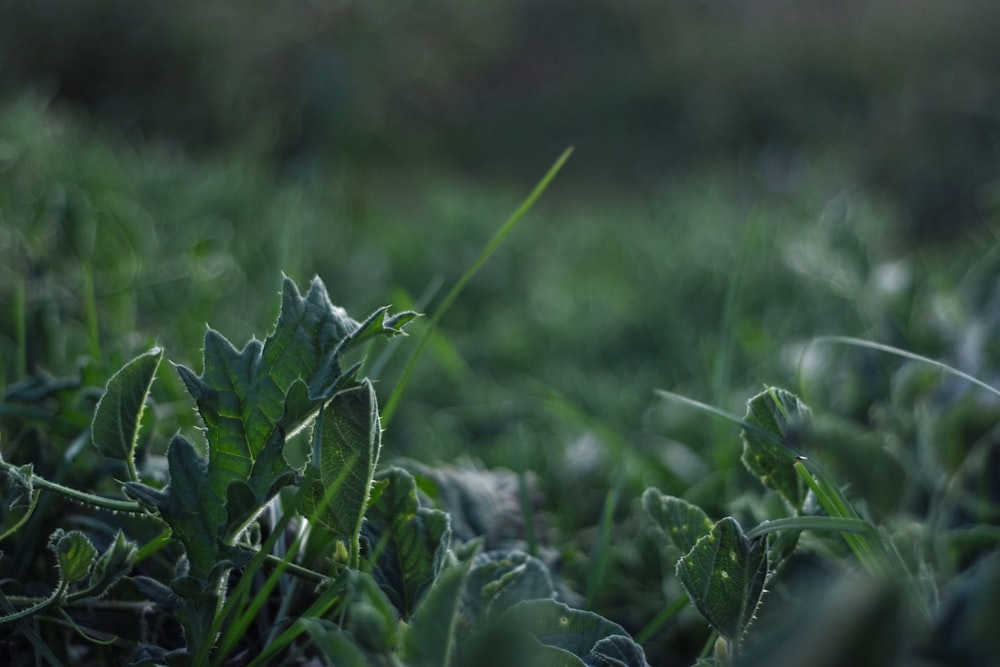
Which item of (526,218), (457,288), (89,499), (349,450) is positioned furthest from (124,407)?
(526,218)

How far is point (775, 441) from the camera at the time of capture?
0.65m

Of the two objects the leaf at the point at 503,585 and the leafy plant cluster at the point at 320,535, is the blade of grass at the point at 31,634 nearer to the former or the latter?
the leafy plant cluster at the point at 320,535

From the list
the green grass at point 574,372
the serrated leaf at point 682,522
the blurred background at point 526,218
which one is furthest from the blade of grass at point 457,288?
the serrated leaf at point 682,522

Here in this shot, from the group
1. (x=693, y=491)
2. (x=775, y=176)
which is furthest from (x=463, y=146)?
(x=693, y=491)

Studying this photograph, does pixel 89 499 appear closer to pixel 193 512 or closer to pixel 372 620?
pixel 193 512

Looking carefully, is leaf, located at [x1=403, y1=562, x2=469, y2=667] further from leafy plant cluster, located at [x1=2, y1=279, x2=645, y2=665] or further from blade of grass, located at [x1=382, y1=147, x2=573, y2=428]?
blade of grass, located at [x1=382, y1=147, x2=573, y2=428]

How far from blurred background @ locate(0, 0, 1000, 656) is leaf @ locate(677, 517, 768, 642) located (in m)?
0.36

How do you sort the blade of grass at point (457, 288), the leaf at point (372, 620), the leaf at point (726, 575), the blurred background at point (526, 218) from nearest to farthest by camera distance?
the leaf at point (372, 620)
the leaf at point (726, 575)
the blade of grass at point (457, 288)
the blurred background at point (526, 218)

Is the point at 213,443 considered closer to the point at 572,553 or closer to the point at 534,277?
the point at 572,553

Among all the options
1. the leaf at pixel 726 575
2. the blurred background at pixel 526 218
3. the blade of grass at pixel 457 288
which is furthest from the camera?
the blurred background at pixel 526 218

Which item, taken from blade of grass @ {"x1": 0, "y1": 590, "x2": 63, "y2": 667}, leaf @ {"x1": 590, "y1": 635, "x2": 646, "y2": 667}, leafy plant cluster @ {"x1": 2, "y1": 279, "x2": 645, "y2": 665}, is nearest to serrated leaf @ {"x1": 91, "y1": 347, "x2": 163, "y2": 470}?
leafy plant cluster @ {"x1": 2, "y1": 279, "x2": 645, "y2": 665}

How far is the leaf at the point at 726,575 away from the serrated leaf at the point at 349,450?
0.21 meters

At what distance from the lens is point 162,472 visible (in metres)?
0.77

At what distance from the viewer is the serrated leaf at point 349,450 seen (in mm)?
575
